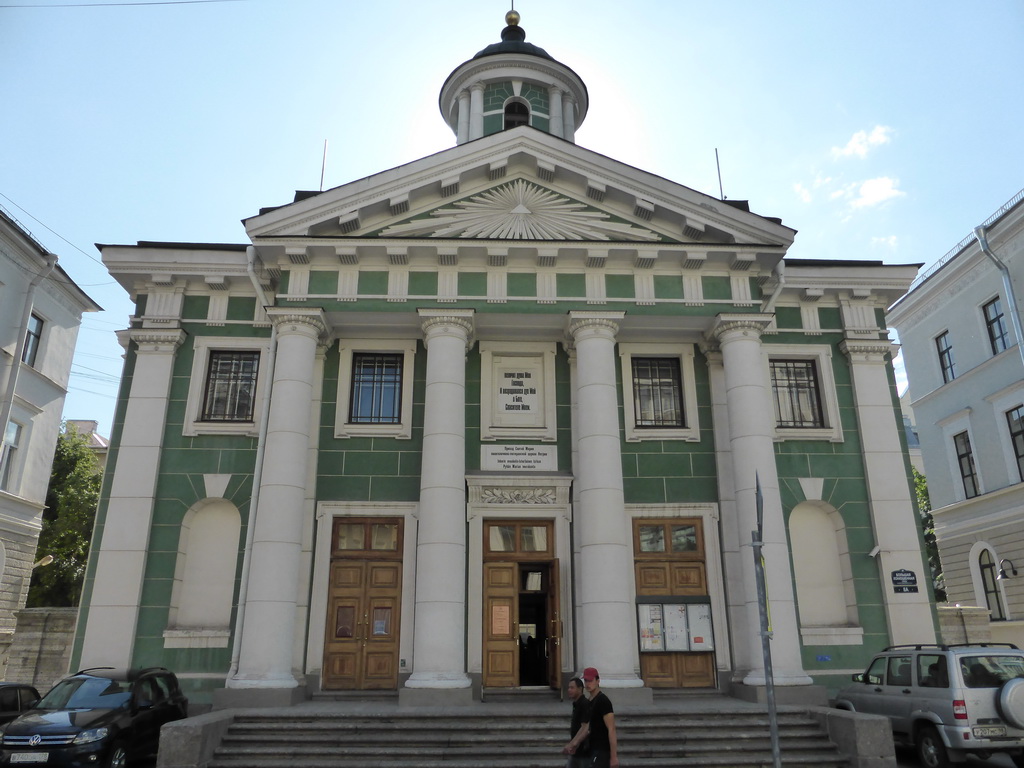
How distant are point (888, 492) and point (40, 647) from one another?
18.7 m

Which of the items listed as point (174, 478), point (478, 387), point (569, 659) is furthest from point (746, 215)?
point (174, 478)

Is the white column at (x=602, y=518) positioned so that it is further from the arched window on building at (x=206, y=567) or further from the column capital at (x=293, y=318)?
the arched window on building at (x=206, y=567)

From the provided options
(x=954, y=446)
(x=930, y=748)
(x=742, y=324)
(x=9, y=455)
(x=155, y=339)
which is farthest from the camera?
(x=954, y=446)

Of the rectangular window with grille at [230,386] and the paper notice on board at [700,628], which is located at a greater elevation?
the rectangular window with grille at [230,386]

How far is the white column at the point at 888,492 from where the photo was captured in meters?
14.6

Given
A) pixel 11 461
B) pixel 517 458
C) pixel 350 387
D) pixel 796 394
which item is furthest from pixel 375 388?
pixel 11 461

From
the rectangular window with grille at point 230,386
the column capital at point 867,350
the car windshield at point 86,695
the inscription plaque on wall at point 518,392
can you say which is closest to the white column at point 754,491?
the column capital at point 867,350

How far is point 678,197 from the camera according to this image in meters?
15.2

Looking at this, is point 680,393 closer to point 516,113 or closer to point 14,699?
point 516,113

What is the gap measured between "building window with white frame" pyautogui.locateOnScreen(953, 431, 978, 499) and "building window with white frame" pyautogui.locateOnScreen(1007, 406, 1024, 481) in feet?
6.48

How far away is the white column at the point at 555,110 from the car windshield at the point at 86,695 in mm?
16586

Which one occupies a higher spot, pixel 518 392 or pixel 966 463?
pixel 966 463

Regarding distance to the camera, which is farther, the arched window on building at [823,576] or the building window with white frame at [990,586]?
the building window with white frame at [990,586]

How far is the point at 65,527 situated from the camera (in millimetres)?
32250
